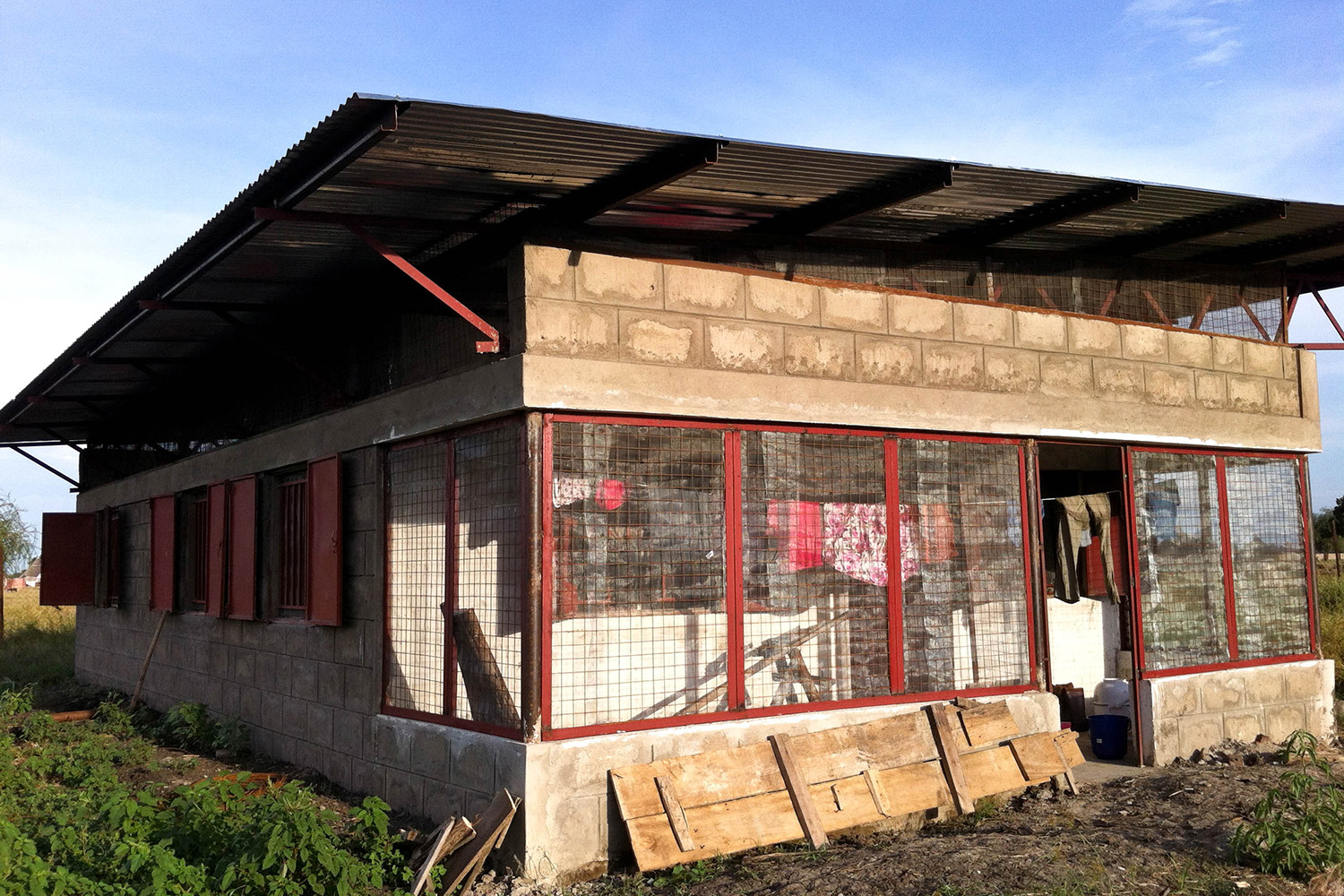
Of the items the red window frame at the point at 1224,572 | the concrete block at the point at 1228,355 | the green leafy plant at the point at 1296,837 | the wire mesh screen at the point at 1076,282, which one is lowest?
the green leafy plant at the point at 1296,837

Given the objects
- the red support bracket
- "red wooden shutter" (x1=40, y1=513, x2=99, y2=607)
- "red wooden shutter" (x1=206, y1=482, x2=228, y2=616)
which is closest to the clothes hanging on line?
the red support bracket

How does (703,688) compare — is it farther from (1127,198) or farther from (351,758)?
(1127,198)

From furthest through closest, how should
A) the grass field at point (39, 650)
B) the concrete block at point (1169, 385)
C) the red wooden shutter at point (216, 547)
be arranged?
the grass field at point (39, 650), the red wooden shutter at point (216, 547), the concrete block at point (1169, 385)

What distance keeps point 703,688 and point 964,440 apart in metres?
2.94

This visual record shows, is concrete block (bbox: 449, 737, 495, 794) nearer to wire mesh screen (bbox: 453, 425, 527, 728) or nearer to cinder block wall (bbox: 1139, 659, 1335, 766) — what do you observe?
wire mesh screen (bbox: 453, 425, 527, 728)

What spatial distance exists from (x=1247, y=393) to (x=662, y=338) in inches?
246

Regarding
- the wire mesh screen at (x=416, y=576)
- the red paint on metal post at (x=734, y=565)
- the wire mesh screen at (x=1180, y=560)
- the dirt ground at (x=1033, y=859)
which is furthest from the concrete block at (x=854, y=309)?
the dirt ground at (x=1033, y=859)

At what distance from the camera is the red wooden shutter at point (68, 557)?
55.0ft

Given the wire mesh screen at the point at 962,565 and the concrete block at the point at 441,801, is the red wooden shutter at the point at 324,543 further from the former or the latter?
the wire mesh screen at the point at 962,565

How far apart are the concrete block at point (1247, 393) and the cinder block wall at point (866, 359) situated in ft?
0.05

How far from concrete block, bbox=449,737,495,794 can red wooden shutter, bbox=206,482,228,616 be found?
5149 mm

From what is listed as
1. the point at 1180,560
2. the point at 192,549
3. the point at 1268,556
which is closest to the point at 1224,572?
the point at 1180,560

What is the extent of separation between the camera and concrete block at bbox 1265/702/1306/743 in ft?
34.5

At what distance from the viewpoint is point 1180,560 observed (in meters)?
10.3
